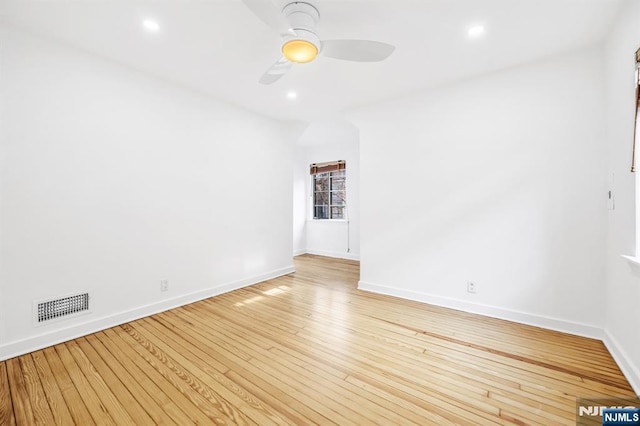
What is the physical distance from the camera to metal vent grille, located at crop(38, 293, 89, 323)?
2.21 meters

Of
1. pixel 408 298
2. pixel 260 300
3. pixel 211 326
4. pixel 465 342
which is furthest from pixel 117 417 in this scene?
pixel 408 298

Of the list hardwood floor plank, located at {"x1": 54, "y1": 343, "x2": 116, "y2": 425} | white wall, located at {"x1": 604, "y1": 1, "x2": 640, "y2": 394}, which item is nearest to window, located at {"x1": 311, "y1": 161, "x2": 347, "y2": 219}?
white wall, located at {"x1": 604, "y1": 1, "x2": 640, "y2": 394}

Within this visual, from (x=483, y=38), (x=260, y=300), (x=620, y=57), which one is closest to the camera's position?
(x=620, y=57)

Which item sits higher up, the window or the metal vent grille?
the window

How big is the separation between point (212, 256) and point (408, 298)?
2604 mm

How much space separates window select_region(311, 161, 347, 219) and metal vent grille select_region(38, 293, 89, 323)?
15.4ft

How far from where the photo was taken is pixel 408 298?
3307 mm

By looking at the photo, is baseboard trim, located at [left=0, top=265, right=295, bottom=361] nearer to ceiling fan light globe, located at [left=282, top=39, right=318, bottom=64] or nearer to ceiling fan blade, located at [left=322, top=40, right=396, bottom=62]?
ceiling fan light globe, located at [left=282, top=39, right=318, bottom=64]

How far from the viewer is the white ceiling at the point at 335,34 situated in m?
1.88

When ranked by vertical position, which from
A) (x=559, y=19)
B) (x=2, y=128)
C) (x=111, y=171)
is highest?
(x=559, y=19)

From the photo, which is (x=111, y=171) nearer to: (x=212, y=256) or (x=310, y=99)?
(x=212, y=256)

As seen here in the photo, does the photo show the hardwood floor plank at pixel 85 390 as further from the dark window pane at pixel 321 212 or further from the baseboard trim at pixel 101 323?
the dark window pane at pixel 321 212

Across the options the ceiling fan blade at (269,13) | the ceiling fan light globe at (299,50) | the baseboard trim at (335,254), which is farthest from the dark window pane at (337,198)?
the ceiling fan blade at (269,13)

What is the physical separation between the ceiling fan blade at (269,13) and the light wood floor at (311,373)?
2392mm
